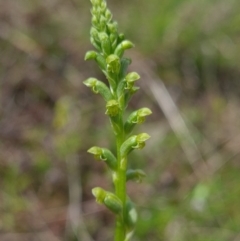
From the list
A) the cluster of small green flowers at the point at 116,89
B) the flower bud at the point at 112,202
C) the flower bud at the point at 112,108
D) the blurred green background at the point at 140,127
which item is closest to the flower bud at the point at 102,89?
the cluster of small green flowers at the point at 116,89

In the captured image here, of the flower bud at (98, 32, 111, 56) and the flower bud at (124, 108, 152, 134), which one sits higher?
the flower bud at (98, 32, 111, 56)

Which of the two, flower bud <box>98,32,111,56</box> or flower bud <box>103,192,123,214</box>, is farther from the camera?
flower bud <box>103,192,123,214</box>

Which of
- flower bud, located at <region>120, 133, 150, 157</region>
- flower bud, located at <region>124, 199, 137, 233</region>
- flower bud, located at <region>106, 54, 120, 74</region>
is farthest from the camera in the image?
flower bud, located at <region>124, 199, 137, 233</region>

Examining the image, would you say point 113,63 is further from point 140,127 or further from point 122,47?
point 140,127

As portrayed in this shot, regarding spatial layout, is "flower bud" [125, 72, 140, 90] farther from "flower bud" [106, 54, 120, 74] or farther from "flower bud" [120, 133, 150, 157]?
"flower bud" [120, 133, 150, 157]

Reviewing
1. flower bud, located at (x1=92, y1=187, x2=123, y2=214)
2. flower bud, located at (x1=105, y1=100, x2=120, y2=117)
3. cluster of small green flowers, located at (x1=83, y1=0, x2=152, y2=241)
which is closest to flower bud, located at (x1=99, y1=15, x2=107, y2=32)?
cluster of small green flowers, located at (x1=83, y1=0, x2=152, y2=241)

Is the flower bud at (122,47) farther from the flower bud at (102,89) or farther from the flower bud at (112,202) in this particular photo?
the flower bud at (112,202)

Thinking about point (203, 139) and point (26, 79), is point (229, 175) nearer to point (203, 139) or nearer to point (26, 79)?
point (203, 139)

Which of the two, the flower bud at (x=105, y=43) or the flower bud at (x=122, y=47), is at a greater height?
the flower bud at (x=105, y=43)
